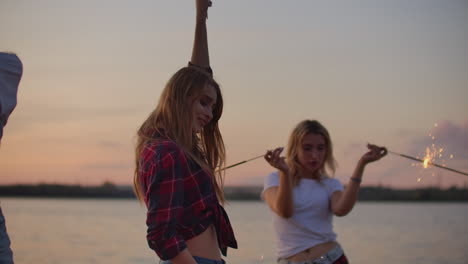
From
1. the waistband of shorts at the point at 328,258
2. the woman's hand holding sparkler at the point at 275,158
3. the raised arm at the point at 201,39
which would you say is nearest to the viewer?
the raised arm at the point at 201,39

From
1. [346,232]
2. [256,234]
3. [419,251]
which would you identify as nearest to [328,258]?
[419,251]

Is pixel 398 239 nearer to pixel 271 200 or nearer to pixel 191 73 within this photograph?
pixel 271 200

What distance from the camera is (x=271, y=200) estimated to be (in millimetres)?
4535

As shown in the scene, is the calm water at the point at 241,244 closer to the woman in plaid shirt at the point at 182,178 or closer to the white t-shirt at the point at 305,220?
the white t-shirt at the point at 305,220

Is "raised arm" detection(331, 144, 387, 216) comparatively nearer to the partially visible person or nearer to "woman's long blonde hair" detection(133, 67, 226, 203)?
"woman's long blonde hair" detection(133, 67, 226, 203)

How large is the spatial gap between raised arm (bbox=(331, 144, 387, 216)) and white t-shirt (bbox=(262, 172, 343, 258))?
0.06 meters

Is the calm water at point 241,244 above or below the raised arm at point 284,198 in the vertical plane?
below

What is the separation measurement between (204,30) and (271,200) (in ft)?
4.83

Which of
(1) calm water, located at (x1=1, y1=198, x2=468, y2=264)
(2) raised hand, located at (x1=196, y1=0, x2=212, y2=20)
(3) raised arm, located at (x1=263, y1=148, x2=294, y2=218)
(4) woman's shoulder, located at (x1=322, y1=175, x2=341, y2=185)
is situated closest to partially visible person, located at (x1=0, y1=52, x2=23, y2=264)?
(2) raised hand, located at (x1=196, y1=0, x2=212, y2=20)

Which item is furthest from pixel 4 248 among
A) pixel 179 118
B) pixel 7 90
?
pixel 179 118

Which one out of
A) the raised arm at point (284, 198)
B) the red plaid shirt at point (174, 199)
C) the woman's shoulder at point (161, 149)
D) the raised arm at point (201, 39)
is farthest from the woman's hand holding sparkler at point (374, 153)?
the woman's shoulder at point (161, 149)

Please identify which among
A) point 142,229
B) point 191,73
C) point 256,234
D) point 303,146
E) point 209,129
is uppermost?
point 191,73

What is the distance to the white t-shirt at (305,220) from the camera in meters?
4.41

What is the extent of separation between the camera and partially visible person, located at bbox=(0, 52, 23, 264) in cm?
243
